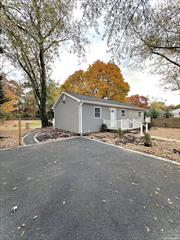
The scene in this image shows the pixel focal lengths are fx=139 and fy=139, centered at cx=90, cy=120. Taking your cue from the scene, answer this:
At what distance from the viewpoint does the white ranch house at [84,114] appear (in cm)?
1124

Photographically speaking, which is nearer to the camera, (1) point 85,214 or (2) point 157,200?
(1) point 85,214

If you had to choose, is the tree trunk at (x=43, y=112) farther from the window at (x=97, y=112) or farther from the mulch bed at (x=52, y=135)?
the window at (x=97, y=112)

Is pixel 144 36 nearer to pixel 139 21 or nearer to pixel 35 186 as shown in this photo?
pixel 139 21

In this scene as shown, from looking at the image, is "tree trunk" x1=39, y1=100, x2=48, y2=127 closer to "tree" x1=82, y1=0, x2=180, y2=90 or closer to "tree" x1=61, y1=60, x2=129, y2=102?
"tree" x1=82, y1=0, x2=180, y2=90

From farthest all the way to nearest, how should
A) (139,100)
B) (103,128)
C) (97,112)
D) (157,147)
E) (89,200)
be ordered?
(139,100), (103,128), (97,112), (157,147), (89,200)

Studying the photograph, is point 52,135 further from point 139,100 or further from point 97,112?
point 139,100

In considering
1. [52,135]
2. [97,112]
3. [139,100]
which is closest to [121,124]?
[97,112]

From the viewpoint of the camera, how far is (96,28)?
4859 mm

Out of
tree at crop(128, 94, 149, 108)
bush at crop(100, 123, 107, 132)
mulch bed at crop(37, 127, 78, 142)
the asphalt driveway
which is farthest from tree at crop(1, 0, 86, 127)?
tree at crop(128, 94, 149, 108)

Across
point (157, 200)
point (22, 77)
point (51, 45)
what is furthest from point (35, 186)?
point (22, 77)

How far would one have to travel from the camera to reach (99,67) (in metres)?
23.0

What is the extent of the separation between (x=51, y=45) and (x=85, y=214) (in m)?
13.4

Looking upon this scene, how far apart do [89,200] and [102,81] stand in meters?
21.8

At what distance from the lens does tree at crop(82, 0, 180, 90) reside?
3926 millimetres
